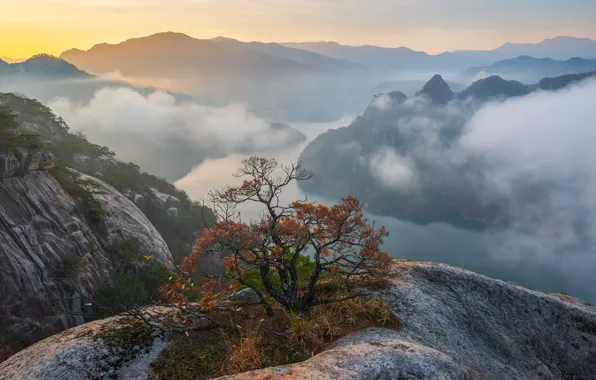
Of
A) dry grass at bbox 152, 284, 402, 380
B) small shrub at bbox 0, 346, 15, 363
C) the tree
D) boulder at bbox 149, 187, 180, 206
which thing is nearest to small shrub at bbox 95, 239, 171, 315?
small shrub at bbox 0, 346, 15, 363

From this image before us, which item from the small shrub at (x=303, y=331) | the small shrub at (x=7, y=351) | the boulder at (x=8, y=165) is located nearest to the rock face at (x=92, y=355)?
the small shrub at (x=303, y=331)

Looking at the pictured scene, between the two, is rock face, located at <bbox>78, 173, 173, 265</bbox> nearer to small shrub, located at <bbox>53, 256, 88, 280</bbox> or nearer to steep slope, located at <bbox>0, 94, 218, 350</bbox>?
steep slope, located at <bbox>0, 94, 218, 350</bbox>

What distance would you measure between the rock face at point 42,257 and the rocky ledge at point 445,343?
19067 millimetres

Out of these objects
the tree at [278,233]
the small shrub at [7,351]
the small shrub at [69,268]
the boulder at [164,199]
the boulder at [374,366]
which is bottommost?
the boulder at [164,199]

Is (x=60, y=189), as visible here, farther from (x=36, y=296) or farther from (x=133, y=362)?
(x=133, y=362)

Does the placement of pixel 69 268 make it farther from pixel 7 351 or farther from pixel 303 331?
pixel 303 331

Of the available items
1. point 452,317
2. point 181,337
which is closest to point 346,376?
point 181,337

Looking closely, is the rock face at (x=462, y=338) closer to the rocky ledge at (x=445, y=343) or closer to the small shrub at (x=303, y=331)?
the rocky ledge at (x=445, y=343)

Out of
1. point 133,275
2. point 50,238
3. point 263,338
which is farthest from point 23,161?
point 263,338

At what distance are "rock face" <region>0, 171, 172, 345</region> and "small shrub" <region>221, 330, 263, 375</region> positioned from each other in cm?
2128

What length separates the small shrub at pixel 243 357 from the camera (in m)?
10.7

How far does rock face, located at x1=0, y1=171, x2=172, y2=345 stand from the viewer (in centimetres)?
2989

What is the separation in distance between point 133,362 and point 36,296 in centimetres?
2677

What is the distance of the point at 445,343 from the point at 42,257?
34.5 metres
